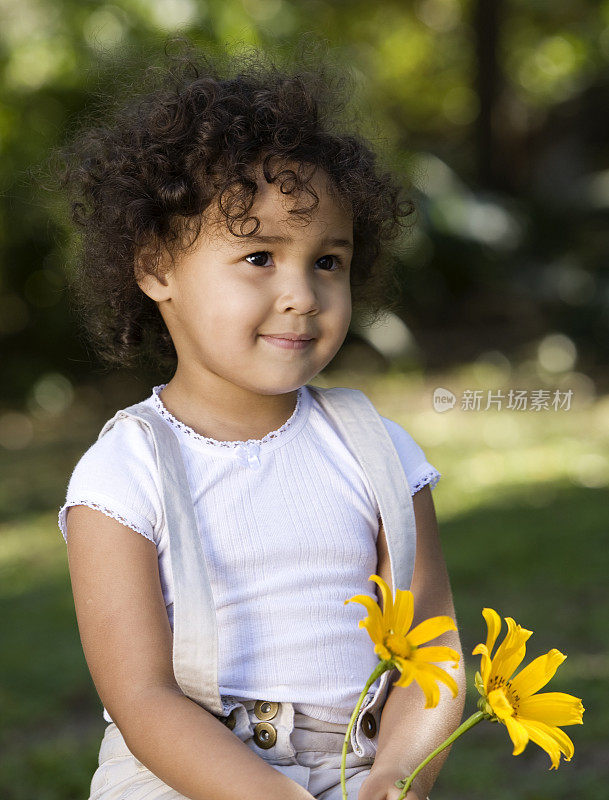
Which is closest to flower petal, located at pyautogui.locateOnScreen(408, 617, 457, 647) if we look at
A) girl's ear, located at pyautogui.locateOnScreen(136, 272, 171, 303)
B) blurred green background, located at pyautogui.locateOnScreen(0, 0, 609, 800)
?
girl's ear, located at pyautogui.locateOnScreen(136, 272, 171, 303)

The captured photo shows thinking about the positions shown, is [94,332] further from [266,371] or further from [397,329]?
[397,329]

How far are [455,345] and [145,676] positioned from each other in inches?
294

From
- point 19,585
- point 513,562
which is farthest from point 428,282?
point 19,585

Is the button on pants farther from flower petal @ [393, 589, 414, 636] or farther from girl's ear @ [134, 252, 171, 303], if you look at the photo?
girl's ear @ [134, 252, 171, 303]

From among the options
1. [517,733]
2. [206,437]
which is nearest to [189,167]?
[206,437]

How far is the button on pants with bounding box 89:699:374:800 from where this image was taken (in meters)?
1.57

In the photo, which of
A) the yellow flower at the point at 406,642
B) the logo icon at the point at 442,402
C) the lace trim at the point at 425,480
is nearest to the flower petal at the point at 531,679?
the yellow flower at the point at 406,642

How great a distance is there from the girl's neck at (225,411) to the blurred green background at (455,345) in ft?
2.07

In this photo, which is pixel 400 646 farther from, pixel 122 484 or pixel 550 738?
pixel 122 484

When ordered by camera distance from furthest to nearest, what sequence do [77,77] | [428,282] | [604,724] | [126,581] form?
[428,282] < [77,77] < [604,724] < [126,581]

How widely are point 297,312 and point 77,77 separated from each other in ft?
18.3

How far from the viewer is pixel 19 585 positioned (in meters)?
4.41

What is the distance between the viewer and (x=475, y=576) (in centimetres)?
427

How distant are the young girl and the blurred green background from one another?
0.45m
